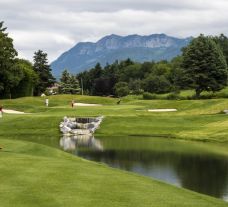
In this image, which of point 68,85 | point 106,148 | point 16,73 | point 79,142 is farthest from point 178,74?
point 68,85

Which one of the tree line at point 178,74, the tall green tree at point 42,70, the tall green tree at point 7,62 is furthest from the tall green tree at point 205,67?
the tall green tree at point 42,70

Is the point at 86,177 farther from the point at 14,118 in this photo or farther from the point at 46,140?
the point at 14,118

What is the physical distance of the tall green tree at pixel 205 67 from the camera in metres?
80.6

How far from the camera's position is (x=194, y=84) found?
8144 cm

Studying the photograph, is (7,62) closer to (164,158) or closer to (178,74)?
(178,74)

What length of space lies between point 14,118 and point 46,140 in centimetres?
1032

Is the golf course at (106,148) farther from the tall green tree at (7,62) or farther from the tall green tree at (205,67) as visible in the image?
the tall green tree at (205,67)

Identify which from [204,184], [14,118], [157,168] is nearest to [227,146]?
[157,168]

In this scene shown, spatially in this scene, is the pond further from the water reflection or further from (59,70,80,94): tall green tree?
(59,70,80,94): tall green tree

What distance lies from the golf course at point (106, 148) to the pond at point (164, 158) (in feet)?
0.46

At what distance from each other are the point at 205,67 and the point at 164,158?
50.6 metres

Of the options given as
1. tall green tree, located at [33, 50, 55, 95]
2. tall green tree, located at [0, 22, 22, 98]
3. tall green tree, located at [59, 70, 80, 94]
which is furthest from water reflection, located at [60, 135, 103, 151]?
tall green tree, located at [59, 70, 80, 94]

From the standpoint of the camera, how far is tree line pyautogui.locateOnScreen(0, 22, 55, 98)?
7969 centimetres

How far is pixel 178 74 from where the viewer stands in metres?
85.1
